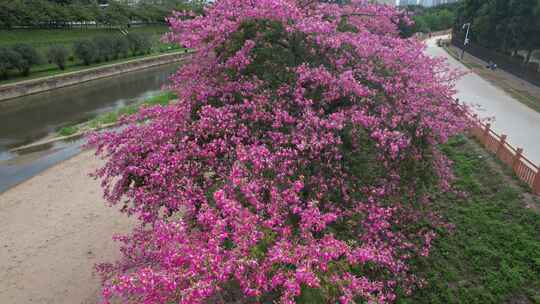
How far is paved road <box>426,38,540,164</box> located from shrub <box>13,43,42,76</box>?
35.5 metres

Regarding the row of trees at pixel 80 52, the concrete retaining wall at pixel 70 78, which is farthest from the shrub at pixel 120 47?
the concrete retaining wall at pixel 70 78

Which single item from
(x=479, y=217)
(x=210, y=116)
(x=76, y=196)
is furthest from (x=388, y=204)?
(x=76, y=196)

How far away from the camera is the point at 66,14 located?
47.9 meters

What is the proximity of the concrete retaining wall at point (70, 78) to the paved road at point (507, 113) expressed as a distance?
89.6ft

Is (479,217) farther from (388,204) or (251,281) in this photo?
(251,281)

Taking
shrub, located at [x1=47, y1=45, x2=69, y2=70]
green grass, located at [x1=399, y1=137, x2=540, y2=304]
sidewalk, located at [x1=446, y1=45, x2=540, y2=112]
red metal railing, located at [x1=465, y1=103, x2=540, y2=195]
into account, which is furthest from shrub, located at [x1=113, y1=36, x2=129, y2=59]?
green grass, located at [x1=399, y1=137, x2=540, y2=304]

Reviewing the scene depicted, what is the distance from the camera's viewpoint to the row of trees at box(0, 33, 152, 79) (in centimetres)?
3155

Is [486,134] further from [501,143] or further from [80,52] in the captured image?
[80,52]

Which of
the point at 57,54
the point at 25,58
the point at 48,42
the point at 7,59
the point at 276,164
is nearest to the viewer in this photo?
the point at 276,164

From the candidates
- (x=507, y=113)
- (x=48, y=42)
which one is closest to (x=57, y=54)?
(x=48, y=42)

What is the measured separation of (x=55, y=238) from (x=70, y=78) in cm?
2887

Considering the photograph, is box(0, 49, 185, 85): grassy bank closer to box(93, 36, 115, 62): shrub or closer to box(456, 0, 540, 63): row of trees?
box(93, 36, 115, 62): shrub

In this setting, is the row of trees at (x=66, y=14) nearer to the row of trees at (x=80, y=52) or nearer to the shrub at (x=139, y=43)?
the shrub at (x=139, y=43)

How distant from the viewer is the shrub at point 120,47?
44.5 metres
